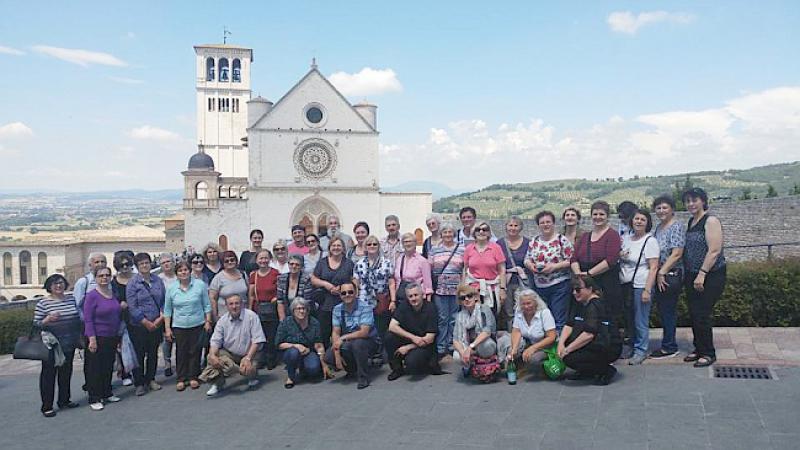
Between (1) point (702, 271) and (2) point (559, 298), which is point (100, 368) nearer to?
(2) point (559, 298)

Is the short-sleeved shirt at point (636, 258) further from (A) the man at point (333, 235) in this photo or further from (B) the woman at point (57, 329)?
(B) the woman at point (57, 329)

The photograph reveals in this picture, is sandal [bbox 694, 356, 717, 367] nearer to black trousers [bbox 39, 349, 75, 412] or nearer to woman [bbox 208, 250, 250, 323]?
woman [bbox 208, 250, 250, 323]

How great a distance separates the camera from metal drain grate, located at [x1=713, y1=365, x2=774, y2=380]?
6.25m

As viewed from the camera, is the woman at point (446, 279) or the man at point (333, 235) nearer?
the woman at point (446, 279)

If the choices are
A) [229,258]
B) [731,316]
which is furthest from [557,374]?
[229,258]

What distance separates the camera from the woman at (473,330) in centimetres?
682

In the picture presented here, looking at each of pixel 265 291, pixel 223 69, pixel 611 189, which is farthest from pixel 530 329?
pixel 611 189

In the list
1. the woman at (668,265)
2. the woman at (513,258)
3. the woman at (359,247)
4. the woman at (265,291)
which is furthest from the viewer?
the woman at (359,247)

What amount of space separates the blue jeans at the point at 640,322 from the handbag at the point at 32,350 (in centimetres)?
633

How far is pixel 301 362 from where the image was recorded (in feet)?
24.4

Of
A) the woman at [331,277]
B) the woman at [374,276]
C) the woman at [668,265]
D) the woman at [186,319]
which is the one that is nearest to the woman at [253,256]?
the woman at [186,319]

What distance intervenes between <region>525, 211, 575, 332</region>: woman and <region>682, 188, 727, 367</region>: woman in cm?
127

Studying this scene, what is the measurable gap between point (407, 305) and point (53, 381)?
12.8ft

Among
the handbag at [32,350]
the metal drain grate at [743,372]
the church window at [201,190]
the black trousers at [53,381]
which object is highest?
the church window at [201,190]
